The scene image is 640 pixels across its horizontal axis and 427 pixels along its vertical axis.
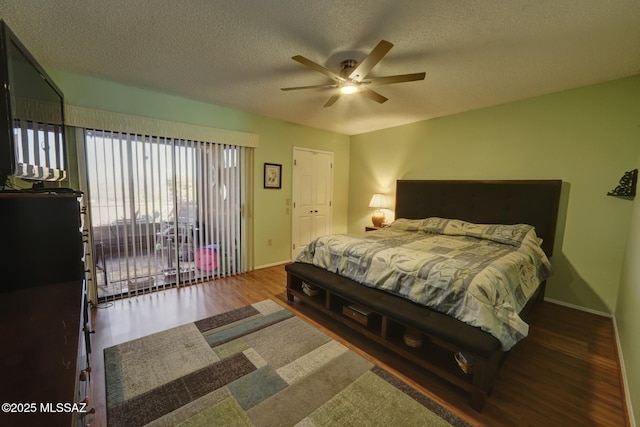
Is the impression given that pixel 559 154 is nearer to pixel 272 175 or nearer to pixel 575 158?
pixel 575 158

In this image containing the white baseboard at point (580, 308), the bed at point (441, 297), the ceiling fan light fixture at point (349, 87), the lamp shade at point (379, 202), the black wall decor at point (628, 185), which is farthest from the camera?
the lamp shade at point (379, 202)

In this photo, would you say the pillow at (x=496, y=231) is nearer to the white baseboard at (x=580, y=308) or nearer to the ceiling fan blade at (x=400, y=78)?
the white baseboard at (x=580, y=308)

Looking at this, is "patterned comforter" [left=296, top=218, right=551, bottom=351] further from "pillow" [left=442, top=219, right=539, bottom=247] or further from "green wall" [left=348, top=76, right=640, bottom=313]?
"green wall" [left=348, top=76, right=640, bottom=313]

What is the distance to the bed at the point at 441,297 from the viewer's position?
5.21ft

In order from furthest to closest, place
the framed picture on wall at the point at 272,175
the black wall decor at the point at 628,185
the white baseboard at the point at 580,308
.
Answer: the framed picture on wall at the point at 272,175
the white baseboard at the point at 580,308
the black wall decor at the point at 628,185

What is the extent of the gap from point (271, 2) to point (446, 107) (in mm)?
2646

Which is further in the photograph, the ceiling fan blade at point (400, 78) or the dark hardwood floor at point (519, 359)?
the ceiling fan blade at point (400, 78)

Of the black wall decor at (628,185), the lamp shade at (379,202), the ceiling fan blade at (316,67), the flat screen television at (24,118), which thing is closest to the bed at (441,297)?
the lamp shade at (379,202)

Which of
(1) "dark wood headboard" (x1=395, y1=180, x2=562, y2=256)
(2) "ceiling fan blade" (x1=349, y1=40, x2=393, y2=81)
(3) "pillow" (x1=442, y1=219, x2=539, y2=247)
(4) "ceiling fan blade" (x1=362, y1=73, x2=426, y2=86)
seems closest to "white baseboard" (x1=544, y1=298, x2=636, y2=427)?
(1) "dark wood headboard" (x1=395, y1=180, x2=562, y2=256)

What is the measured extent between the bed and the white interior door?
1353mm

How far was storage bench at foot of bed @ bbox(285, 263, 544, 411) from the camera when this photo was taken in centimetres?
152

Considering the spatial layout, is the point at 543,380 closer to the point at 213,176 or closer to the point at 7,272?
the point at 7,272

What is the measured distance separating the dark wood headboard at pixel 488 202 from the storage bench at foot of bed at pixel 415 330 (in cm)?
201

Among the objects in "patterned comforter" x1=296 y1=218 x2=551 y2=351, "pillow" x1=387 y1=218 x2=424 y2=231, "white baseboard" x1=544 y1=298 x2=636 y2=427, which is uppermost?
"pillow" x1=387 y1=218 x2=424 y2=231
